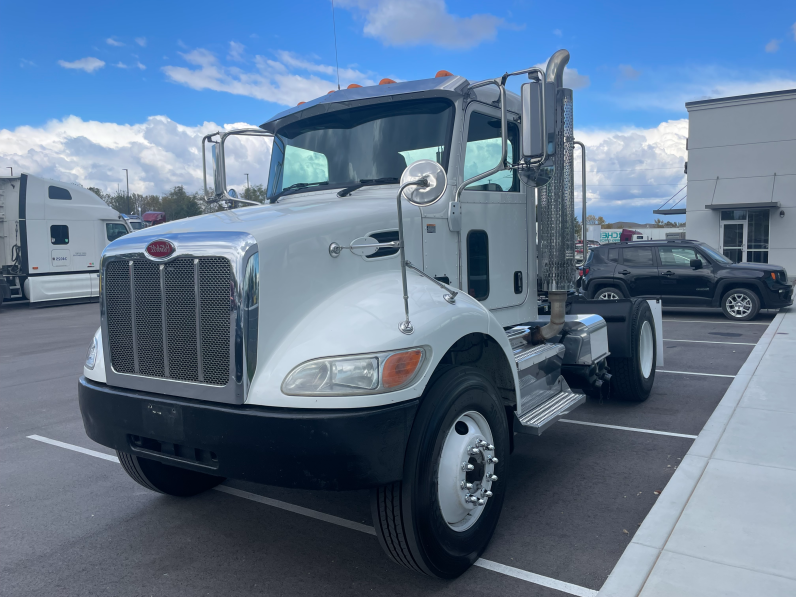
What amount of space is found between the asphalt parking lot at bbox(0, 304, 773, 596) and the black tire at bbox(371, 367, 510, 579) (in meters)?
0.21

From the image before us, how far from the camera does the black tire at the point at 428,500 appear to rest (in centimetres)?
286

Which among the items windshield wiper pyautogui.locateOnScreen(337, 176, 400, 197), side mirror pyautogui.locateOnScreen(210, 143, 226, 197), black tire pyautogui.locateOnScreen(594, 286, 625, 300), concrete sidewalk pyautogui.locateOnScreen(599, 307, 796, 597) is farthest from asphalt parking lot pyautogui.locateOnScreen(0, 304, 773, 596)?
black tire pyautogui.locateOnScreen(594, 286, 625, 300)

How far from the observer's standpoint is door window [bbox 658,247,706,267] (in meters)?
13.7

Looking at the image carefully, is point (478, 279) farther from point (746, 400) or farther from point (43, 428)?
point (43, 428)

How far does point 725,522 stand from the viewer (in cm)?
365

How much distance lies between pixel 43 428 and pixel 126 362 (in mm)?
3663

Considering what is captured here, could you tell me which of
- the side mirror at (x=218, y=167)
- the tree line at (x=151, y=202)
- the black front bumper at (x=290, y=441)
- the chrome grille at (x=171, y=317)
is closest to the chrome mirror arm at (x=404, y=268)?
the black front bumper at (x=290, y=441)

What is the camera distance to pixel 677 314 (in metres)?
15.0

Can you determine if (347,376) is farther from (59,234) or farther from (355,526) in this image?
(59,234)

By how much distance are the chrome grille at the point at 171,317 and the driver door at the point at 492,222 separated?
5.72 feet

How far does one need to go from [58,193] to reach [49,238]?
1.47 metres

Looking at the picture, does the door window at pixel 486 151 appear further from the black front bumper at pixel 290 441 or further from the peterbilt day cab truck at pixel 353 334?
the black front bumper at pixel 290 441

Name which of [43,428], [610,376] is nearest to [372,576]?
[610,376]

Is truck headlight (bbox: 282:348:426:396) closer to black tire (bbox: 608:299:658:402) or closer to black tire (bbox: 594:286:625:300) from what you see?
black tire (bbox: 608:299:658:402)
